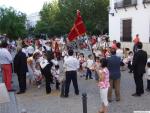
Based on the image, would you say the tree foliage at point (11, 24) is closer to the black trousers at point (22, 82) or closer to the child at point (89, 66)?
the child at point (89, 66)

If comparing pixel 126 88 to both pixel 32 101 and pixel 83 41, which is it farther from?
pixel 83 41

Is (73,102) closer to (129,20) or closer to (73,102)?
(73,102)

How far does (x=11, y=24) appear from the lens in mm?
42156

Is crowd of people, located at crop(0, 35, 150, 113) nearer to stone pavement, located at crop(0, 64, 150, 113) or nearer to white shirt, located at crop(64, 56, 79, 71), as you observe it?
white shirt, located at crop(64, 56, 79, 71)

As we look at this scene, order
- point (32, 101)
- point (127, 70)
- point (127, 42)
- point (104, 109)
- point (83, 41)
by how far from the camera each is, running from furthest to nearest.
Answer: point (83, 41)
point (127, 42)
point (127, 70)
point (32, 101)
point (104, 109)

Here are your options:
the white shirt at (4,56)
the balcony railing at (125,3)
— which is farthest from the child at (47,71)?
the balcony railing at (125,3)

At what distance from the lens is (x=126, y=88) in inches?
591

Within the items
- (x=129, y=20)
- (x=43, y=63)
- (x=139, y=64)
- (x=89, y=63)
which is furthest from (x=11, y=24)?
(x=139, y=64)

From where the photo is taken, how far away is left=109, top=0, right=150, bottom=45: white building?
32312mm

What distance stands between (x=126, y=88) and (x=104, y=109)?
15.8 feet

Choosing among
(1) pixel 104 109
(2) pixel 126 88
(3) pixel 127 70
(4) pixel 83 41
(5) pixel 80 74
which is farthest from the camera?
(4) pixel 83 41

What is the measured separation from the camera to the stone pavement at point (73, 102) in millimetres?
11406

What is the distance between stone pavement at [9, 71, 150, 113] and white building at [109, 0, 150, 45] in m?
17.3

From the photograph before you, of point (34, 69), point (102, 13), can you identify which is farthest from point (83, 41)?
point (34, 69)
